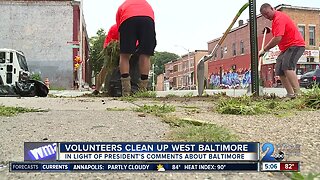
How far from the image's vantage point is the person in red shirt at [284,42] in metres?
5.12

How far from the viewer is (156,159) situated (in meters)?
1.26

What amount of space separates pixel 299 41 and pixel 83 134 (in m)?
4.10

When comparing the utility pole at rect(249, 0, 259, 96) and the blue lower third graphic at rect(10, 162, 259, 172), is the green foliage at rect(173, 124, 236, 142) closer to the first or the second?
the blue lower third graphic at rect(10, 162, 259, 172)

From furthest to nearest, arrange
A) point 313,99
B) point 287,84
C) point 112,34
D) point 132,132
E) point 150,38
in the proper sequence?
point 112,34 → point 150,38 → point 287,84 → point 313,99 → point 132,132

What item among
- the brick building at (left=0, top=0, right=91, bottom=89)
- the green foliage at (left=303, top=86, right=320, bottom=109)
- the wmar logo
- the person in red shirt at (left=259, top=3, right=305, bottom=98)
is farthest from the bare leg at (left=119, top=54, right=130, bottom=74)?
the brick building at (left=0, top=0, right=91, bottom=89)

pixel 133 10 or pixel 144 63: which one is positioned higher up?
pixel 133 10

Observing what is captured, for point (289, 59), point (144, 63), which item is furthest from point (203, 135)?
point (144, 63)

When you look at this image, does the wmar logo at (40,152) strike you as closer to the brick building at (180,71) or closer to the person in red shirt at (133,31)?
the person in red shirt at (133,31)

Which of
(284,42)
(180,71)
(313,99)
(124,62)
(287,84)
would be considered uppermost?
(180,71)

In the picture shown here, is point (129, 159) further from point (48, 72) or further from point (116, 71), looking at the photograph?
point (48, 72)

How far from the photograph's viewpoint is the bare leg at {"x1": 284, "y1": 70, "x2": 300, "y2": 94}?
4897 millimetres

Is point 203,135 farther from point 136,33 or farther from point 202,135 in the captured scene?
point 136,33

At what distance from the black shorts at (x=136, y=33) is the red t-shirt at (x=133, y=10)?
0.05 metres

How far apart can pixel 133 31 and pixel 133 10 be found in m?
0.29
